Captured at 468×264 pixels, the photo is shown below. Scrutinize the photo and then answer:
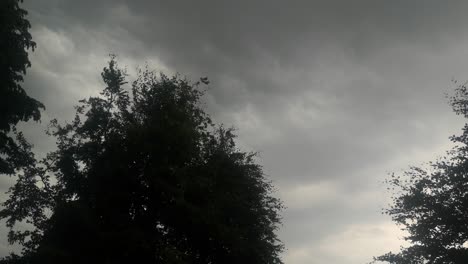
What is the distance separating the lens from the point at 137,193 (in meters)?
24.9

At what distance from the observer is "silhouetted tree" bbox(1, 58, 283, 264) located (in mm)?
22188

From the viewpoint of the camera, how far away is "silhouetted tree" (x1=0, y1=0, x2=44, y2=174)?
1897cm

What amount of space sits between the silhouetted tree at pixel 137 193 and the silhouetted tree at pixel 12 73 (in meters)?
5.27

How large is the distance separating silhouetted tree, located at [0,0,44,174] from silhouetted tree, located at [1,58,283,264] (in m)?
5.27

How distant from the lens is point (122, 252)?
71.4 ft

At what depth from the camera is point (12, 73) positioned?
1995 centimetres

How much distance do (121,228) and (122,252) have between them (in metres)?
1.56

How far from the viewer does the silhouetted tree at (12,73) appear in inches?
747

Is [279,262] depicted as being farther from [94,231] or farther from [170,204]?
[94,231]

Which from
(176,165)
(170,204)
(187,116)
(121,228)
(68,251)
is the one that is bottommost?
(68,251)

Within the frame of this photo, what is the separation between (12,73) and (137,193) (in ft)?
34.3

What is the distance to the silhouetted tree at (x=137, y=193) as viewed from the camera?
22.2 meters

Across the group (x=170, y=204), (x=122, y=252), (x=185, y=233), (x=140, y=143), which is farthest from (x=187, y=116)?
(x=122, y=252)

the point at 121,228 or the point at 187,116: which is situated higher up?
the point at 187,116
